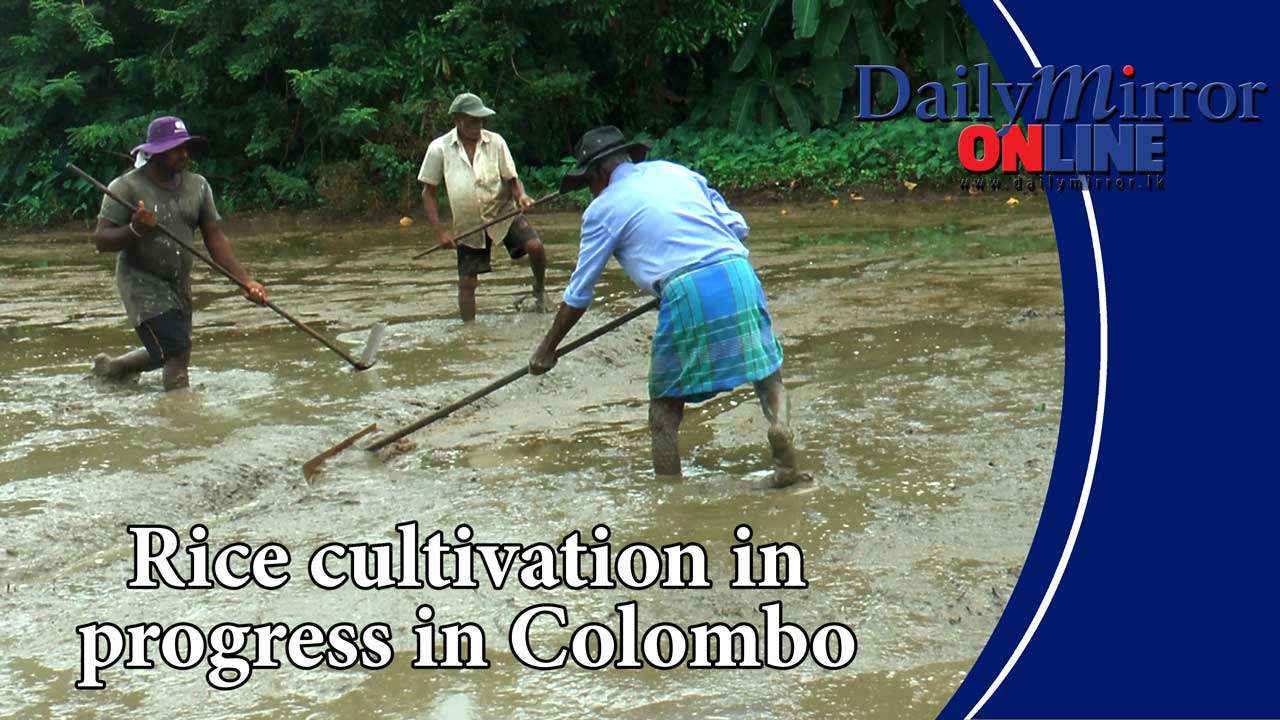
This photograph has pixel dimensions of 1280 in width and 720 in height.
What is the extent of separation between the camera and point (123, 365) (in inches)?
320

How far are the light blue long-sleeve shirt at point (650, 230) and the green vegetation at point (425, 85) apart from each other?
9656mm

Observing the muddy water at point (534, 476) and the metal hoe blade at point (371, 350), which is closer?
the muddy water at point (534, 476)

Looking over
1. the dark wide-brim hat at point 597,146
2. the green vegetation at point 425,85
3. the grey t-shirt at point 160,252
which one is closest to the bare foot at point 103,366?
the grey t-shirt at point 160,252

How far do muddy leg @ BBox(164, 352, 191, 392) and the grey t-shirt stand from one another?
0.94ft

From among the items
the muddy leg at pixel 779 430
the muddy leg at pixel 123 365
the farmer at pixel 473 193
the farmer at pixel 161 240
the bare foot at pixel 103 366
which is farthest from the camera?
the farmer at pixel 473 193

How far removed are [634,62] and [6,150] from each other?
7.50 m

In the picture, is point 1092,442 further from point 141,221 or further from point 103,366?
point 103,366

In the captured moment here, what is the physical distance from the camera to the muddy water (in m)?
4.23

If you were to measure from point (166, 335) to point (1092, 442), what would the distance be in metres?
5.65

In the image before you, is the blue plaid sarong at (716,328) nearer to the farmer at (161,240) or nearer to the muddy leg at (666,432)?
the muddy leg at (666,432)

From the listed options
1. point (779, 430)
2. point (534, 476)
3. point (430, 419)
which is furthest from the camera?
point (430, 419)

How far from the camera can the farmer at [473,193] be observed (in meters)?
9.36

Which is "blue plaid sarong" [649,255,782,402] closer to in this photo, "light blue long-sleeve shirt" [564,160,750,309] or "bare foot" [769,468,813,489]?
"light blue long-sleeve shirt" [564,160,750,309]

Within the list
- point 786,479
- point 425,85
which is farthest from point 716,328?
point 425,85
